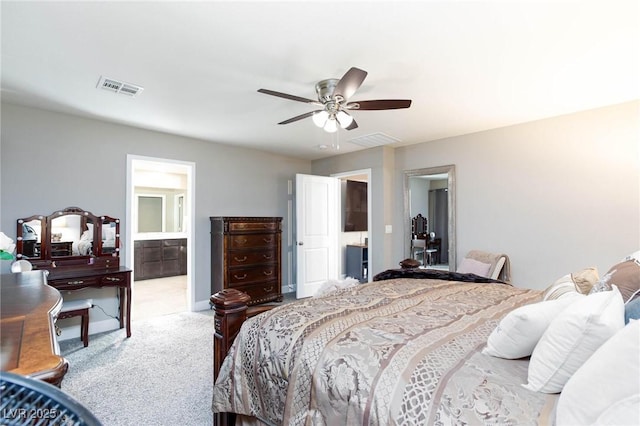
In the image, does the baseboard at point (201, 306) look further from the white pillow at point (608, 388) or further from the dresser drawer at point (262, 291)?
the white pillow at point (608, 388)

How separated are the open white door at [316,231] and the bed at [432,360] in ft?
10.9

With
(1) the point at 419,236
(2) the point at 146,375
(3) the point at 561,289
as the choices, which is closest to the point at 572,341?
(3) the point at 561,289

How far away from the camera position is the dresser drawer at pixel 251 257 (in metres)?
4.31

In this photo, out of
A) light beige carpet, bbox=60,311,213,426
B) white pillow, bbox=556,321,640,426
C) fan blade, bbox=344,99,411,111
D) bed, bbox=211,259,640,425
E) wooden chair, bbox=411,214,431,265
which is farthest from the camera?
wooden chair, bbox=411,214,431,265

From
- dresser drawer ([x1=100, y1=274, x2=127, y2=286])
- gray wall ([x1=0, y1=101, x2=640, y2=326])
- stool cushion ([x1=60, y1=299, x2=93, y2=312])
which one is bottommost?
stool cushion ([x1=60, y1=299, x2=93, y2=312])

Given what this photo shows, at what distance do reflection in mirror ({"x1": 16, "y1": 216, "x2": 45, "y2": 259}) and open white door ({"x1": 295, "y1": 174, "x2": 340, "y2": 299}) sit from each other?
314cm

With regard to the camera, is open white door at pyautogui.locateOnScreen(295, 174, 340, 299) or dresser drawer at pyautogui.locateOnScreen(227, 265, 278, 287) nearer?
dresser drawer at pyautogui.locateOnScreen(227, 265, 278, 287)

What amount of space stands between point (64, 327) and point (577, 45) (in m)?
5.16

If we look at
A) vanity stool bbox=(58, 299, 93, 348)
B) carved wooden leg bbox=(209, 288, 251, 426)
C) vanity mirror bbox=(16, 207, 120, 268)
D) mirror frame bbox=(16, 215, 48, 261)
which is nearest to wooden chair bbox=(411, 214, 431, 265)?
carved wooden leg bbox=(209, 288, 251, 426)

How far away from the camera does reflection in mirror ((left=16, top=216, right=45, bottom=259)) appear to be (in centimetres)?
316

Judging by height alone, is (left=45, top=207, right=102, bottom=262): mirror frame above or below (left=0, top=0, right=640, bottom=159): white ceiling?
below

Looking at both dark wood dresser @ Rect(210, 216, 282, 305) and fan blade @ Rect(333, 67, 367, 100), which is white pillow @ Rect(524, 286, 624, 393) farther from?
dark wood dresser @ Rect(210, 216, 282, 305)

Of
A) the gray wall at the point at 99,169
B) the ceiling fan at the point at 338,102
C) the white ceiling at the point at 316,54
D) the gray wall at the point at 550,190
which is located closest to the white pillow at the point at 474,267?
the gray wall at the point at 550,190

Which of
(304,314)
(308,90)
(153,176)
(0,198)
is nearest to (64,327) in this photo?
(0,198)
